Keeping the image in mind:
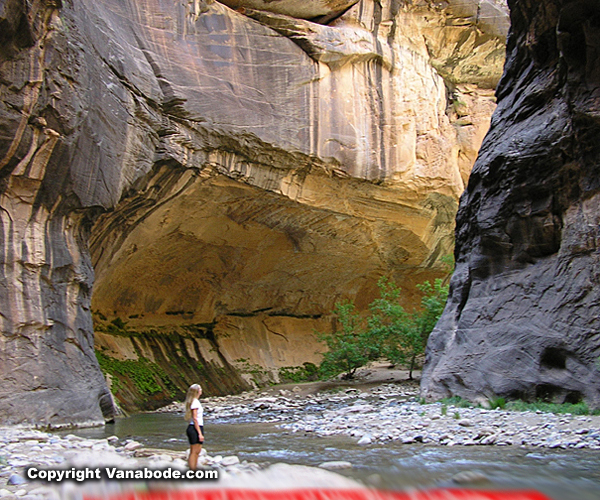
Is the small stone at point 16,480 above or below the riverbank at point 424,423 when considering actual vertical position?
above

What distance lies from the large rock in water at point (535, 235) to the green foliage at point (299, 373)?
31.4 feet

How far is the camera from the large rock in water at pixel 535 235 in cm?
895

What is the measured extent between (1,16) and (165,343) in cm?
1208

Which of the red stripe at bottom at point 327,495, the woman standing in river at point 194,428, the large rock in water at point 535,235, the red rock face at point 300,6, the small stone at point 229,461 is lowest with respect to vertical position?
the small stone at point 229,461

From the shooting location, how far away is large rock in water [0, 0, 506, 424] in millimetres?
9797

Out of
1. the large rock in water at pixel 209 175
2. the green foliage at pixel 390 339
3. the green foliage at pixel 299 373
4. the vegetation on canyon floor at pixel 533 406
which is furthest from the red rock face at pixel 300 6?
the green foliage at pixel 299 373

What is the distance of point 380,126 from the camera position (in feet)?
60.1

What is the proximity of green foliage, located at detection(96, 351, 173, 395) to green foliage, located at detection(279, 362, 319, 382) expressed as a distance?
6.19 m

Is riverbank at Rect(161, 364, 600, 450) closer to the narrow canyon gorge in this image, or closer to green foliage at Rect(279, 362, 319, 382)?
the narrow canyon gorge

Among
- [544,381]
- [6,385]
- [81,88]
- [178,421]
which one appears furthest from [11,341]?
[544,381]

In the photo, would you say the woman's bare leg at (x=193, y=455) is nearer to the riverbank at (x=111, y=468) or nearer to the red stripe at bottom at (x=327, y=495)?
the riverbank at (x=111, y=468)

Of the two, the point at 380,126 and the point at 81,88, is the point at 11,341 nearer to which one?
the point at 81,88

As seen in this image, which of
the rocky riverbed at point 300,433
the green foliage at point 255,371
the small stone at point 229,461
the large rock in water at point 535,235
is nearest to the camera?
the rocky riverbed at point 300,433

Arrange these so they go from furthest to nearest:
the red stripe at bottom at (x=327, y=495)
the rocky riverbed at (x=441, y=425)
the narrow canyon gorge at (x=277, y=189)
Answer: the narrow canyon gorge at (x=277, y=189) → the rocky riverbed at (x=441, y=425) → the red stripe at bottom at (x=327, y=495)
